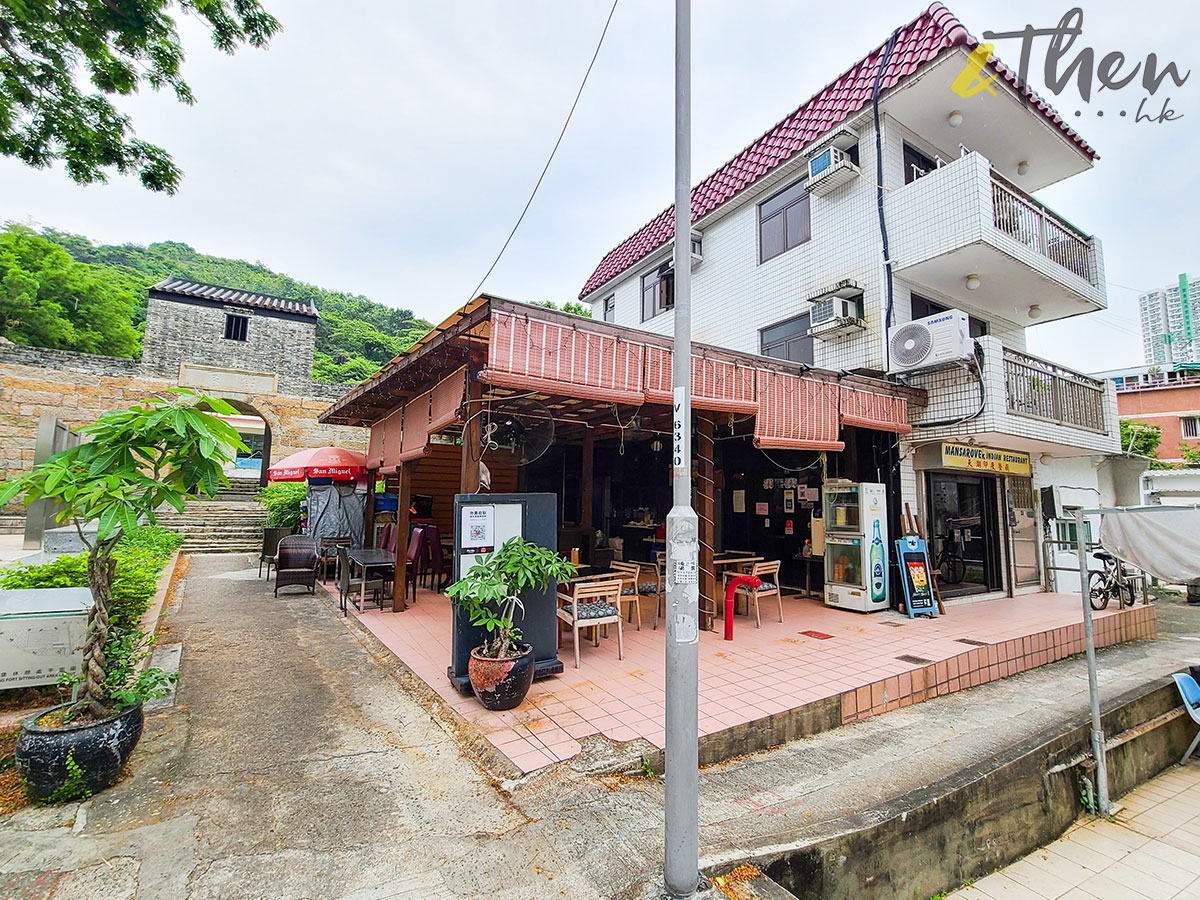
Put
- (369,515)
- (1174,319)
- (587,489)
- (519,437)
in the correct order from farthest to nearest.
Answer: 1. (1174,319)
2. (369,515)
3. (587,489)
4. (519,437)

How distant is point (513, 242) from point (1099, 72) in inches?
271

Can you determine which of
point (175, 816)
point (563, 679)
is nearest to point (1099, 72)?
point (563, 679)

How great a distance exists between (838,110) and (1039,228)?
3.89m

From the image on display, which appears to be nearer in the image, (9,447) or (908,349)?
(908,349)

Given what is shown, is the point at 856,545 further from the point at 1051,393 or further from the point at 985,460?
the point at 1051,393

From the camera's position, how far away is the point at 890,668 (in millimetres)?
5328

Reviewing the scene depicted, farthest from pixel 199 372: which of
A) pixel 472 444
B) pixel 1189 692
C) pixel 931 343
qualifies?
pixel 1189 692

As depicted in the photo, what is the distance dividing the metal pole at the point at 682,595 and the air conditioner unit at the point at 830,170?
7.28 metres

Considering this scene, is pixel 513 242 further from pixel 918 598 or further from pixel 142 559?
pixel 918 598

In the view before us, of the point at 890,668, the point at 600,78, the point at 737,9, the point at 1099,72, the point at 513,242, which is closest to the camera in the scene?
the point at 737,9

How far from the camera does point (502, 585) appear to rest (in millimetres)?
4277

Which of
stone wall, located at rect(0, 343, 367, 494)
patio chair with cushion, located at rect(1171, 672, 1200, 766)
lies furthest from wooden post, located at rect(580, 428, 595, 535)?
stone wall, located at rect(0, 343, 367, 494)

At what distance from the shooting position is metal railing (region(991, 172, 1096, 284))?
8.16 meters

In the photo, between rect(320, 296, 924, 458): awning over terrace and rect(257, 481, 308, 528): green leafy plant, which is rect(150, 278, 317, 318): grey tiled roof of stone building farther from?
rect(320, 296, 924, 458): awning over terrace
